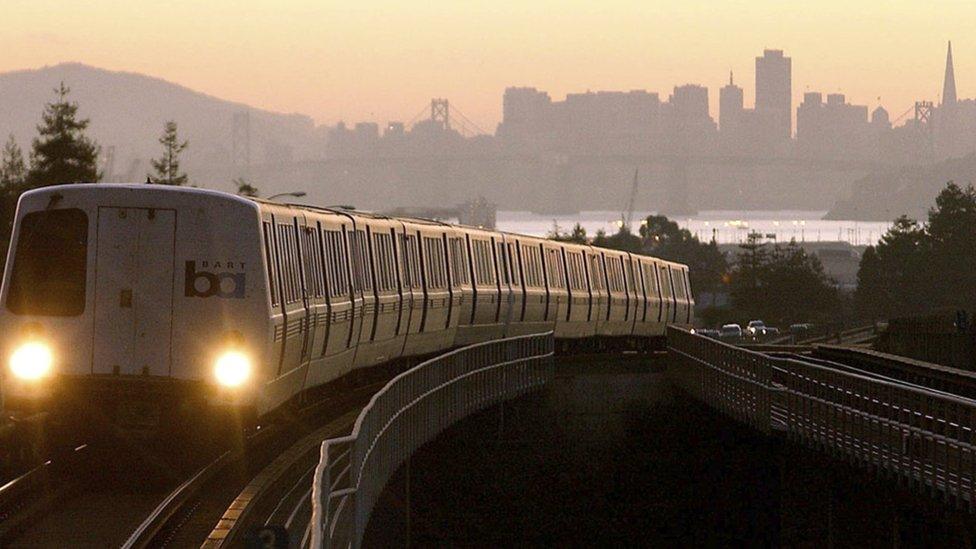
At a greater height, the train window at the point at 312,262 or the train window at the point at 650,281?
the train window at the point at 650,281

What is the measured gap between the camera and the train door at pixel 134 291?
2492 centimetres

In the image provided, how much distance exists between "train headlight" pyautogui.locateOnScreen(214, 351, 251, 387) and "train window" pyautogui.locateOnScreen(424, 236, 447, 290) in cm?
1741

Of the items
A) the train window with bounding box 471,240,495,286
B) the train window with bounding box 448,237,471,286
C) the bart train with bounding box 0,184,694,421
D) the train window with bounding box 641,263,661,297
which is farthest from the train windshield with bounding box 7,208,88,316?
the train window with bounding box 641,263,661,297

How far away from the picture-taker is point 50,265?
25.0 m

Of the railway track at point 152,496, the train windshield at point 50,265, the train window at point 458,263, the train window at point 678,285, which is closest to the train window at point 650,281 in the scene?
the train window at point 678,285

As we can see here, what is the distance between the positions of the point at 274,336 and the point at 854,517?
30.8 feet

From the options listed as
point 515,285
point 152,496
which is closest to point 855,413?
point 152,496

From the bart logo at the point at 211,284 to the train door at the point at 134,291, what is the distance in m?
0.09

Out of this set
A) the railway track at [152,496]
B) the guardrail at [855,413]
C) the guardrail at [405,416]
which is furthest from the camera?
the guardrail at [855,413]

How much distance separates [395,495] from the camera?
28656mm

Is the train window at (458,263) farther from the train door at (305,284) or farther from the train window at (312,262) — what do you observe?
the train door at (305,284)

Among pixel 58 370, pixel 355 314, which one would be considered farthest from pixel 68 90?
pixel 58 370

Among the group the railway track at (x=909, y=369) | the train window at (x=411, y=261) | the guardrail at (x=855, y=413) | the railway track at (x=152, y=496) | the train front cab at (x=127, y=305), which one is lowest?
the railway track at (x=152, y=496)

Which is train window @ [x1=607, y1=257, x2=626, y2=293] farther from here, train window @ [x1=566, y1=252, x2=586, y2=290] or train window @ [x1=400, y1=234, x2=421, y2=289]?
train window @ [x1=400, y1=234, x2=421, y2=289]
